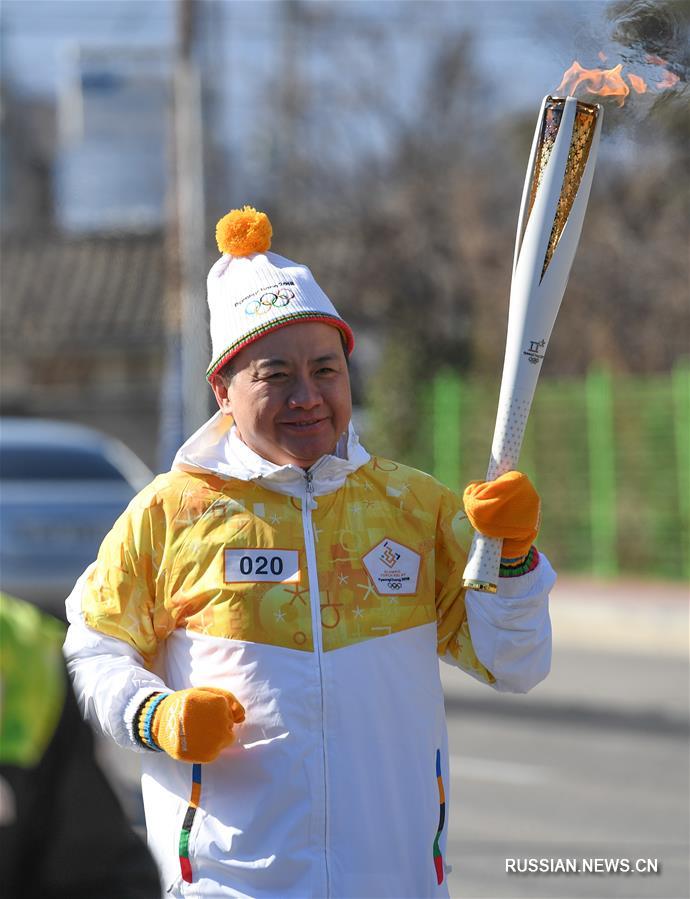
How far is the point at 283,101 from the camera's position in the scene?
2248 cm

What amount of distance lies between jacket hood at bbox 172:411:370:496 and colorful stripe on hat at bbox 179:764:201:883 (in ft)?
1.71

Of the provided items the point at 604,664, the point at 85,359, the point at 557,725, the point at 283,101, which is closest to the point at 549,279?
the point at 557,725

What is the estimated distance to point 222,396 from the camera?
9.48ft

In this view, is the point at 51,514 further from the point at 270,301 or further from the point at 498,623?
the point at 498,623

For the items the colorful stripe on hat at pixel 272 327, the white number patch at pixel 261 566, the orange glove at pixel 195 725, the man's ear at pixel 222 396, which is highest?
the colorful stripe on hat at pixel 272 327

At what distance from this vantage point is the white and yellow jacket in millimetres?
2559

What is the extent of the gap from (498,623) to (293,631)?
0.36 meters

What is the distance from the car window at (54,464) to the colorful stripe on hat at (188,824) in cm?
681

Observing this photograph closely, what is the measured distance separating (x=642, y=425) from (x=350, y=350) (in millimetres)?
13133

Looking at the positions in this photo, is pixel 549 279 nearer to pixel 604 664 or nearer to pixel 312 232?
pixel 604 664

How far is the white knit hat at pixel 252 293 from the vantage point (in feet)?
9.09

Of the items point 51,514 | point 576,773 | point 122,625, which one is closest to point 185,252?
point 51,514

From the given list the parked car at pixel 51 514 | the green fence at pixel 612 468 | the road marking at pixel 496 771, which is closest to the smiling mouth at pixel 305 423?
the road marking at pixel 496 771

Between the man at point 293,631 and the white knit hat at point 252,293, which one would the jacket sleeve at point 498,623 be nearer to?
the man at point 293,631
